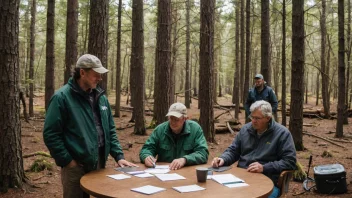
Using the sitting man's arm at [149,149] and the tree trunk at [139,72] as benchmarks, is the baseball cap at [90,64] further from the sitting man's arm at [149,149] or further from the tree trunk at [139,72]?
the tree trunk at [139,72]

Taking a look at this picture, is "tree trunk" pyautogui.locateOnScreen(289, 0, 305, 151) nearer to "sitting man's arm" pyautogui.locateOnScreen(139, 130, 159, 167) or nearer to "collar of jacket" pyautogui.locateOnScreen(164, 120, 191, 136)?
"collar of jacket" pyautogui.locateOnScreen(164, 120, 191, 136)

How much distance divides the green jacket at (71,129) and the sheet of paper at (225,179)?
1266 millimetres

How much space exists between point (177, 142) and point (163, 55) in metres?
6.29

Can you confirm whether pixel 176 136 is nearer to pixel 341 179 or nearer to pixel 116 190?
pixel 116 190

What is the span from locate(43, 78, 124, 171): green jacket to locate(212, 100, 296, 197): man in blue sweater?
Answer: 1.44 meters

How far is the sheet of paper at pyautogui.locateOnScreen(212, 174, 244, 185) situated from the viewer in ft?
10.5

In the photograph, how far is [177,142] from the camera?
4184mm

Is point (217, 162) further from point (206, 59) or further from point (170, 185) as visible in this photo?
point (206, 59)

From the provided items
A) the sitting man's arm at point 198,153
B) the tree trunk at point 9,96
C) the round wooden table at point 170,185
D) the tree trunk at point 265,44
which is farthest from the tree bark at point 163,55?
the round wooden table at point 170,185

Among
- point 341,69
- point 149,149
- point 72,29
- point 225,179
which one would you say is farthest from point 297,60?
point 72,29

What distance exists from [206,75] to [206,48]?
805 mm

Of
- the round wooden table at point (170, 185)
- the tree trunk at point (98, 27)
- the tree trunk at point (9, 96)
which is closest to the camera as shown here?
the round wooden table at point (170, 185)

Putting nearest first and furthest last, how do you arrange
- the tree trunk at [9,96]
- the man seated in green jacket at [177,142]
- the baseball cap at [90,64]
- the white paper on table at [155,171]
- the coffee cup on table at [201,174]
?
the coffee cup on table at [201,174] → the baseball cap at [90,64] → the white paper on table at [155,171] → the man seated in green jacket at [177,142] → the tree trunk at [9,96]

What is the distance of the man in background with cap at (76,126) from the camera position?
3277 mm
